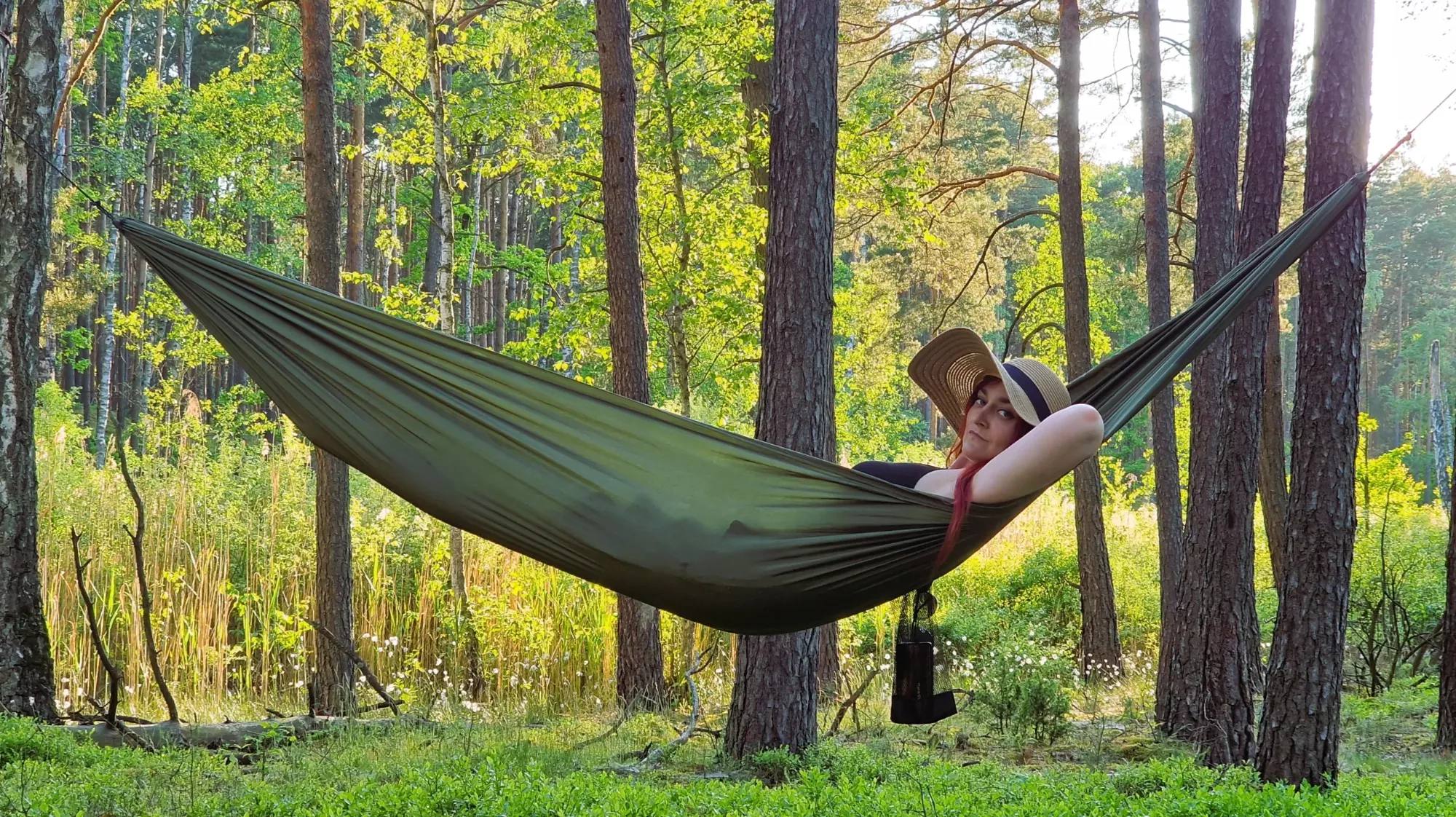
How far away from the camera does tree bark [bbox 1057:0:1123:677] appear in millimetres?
6430

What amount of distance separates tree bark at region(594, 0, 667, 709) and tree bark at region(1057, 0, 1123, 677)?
2699 millimetres

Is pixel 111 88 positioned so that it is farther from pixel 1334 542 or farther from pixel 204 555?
pixel 1334 542

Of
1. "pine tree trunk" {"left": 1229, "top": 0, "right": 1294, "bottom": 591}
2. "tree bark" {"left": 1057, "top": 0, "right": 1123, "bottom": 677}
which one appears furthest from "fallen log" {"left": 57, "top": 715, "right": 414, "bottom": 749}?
"tree bark" {"left": 1057, "top": 0, "right": 1123, "bottom": 677}

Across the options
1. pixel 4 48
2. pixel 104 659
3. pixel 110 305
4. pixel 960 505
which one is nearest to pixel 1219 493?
pixel 960 505

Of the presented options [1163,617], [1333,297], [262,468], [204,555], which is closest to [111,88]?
[262,468]

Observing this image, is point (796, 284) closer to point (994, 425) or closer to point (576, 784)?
point (994, 425)

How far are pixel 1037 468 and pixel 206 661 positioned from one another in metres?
3.99

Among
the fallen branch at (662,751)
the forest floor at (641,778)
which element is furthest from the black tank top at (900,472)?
the fallen branch at (662,751)

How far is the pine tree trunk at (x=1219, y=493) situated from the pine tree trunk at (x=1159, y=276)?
138 cm

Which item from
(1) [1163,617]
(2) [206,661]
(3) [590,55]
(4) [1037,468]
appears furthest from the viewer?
(3) [590,55]

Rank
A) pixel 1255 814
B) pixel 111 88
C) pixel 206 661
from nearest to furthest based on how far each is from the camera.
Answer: pixel 1255 814 < pixel 206 661 < pixel 111 88

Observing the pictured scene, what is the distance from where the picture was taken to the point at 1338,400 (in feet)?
10.2

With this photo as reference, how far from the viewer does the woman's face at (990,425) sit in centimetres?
209

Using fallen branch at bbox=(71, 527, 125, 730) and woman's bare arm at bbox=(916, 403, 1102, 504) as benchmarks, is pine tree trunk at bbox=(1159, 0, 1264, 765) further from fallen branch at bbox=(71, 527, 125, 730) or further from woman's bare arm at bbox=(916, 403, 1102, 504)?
fallen branch at bbox=(71, 527, 125, 730)
